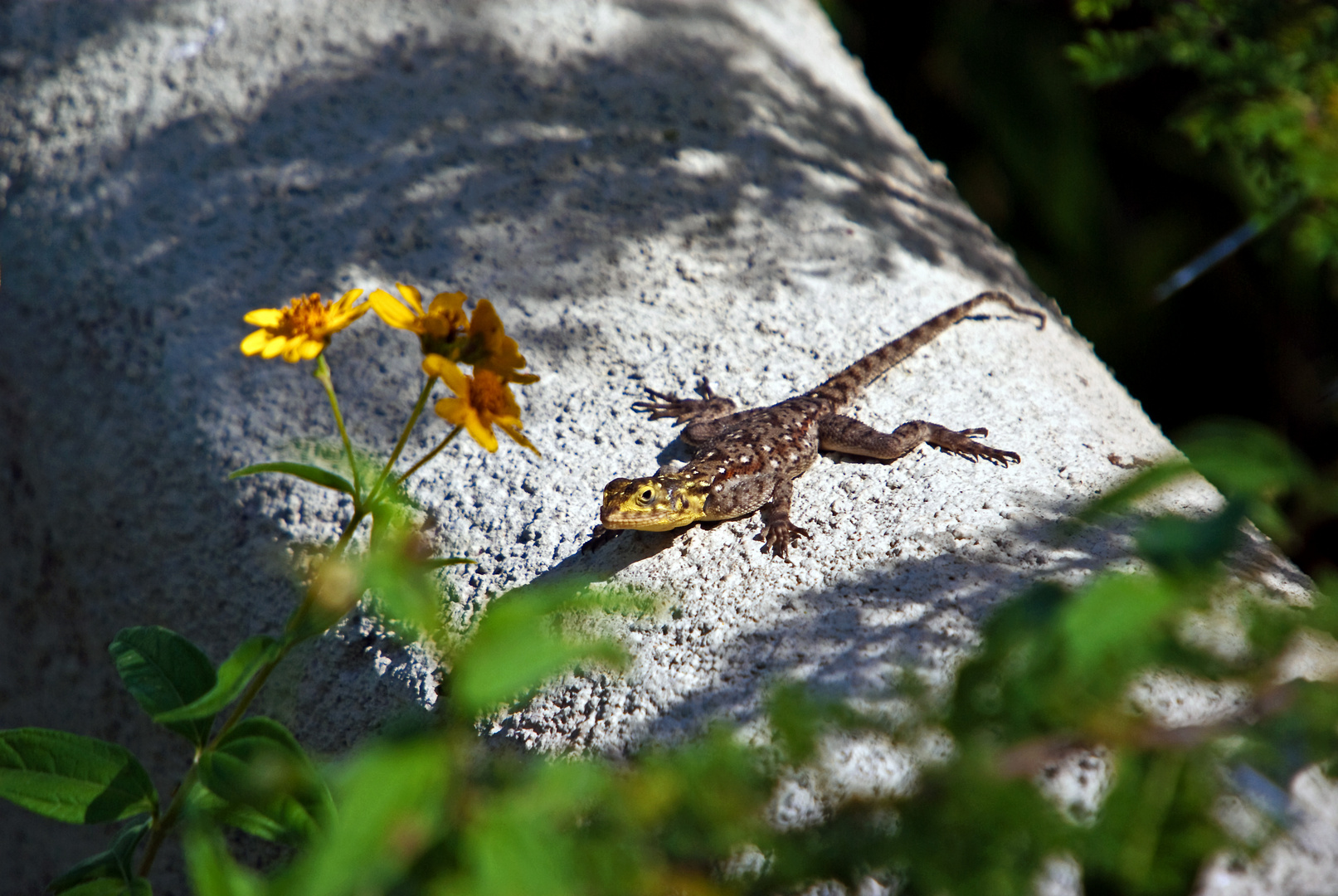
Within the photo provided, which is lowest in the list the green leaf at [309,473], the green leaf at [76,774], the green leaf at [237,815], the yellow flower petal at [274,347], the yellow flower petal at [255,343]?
the green leaf at [76,774]

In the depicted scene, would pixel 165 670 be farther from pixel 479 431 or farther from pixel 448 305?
pixel 448 305

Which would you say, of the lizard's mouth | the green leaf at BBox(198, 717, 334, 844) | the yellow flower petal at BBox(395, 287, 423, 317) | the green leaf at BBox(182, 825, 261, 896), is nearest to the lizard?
the lizard's mouth

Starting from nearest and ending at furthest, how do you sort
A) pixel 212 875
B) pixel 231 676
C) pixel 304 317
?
1. pixel 212 875
2. pixel 231 676
3. pixel 304 317

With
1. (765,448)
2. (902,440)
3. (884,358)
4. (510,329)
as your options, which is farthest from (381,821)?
(884,358)

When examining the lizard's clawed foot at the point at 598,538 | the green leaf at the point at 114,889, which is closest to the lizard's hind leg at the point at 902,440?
the lizard's clawed foot at the point at 598,538

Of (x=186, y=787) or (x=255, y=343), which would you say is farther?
(x=255, y=343)

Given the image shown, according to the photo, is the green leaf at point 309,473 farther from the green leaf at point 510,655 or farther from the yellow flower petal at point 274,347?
the green leaf at point 510,655
